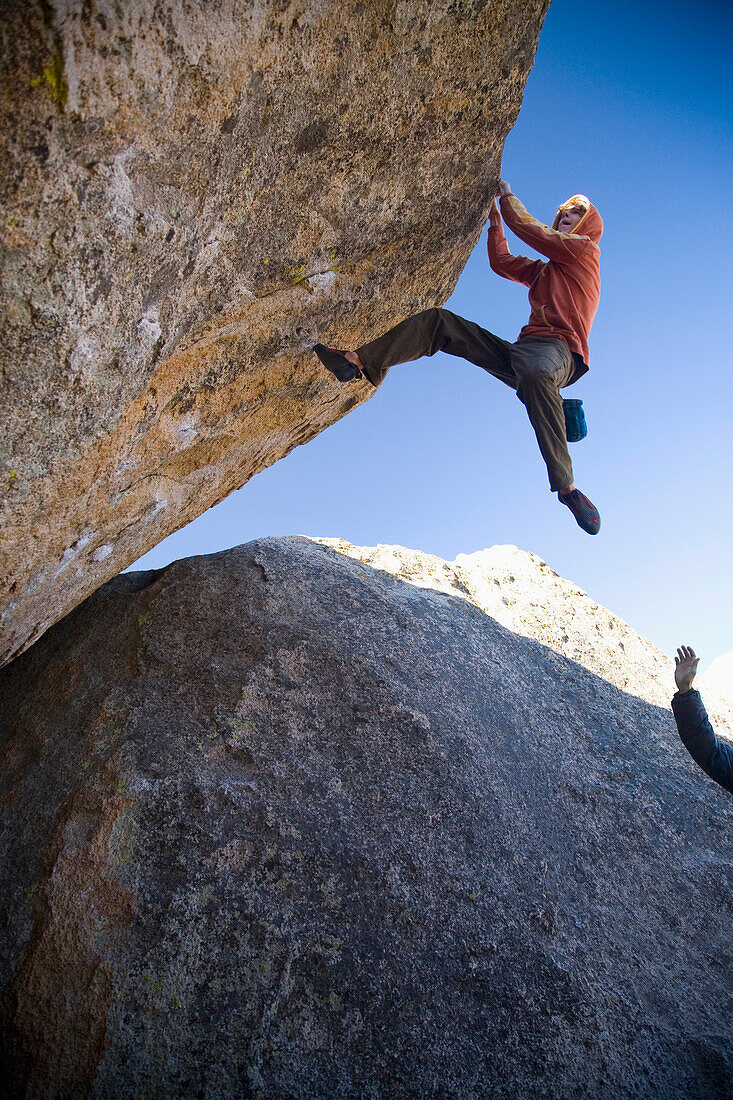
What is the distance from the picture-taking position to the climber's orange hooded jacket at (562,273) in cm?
529

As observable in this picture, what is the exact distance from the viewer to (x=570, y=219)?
560cm

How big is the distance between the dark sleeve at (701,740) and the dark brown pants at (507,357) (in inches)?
72.6

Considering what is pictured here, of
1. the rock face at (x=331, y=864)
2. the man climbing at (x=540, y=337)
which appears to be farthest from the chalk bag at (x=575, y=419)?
the rock face at (x=331, y=864)

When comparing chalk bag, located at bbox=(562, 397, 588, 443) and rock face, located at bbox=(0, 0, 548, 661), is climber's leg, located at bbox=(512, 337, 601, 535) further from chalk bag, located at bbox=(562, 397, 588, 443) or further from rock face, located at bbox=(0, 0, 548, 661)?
rock face, located at bbox=(0, 0, 548, 661)

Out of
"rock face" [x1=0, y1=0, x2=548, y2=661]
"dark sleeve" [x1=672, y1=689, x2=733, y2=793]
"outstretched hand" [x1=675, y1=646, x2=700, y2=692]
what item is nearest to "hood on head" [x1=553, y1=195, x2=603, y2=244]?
"rock face" [x1=0, y1=0, x2=548, y2=661]

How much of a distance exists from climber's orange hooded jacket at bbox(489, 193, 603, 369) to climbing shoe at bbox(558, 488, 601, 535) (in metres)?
1.08

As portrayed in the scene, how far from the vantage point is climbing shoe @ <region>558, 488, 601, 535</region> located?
5004 mm

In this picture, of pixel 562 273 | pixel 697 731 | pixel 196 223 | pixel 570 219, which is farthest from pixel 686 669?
pixel 196 223

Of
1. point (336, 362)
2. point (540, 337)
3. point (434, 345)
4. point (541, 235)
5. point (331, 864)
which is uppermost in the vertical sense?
point (541, 235)

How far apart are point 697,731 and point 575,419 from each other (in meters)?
2.44

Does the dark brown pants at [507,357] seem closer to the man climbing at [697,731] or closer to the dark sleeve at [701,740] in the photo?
the man climbing at [697,731]

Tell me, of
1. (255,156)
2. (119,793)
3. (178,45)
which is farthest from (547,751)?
(178,45)

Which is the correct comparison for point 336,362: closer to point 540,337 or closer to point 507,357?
point 507,357


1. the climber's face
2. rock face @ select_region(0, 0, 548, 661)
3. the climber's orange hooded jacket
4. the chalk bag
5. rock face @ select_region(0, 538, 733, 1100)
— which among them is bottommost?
rock face @ select_region(0, 538, 733, 1100)
